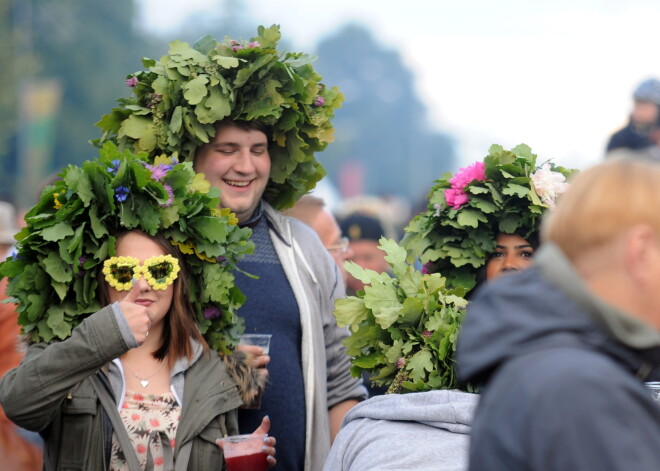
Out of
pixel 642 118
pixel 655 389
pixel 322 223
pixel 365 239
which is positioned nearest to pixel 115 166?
pixel 655 389

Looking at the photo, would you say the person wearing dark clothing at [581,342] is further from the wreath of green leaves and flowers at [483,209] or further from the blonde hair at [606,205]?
the wreath of green leaves and flowers at [483,209]

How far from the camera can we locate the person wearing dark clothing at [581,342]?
7.13 ft

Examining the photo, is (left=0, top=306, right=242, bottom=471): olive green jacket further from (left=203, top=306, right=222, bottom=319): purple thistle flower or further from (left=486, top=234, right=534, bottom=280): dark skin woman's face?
(left=486, top=234, right=534, bottom=280): dark skin woman's face

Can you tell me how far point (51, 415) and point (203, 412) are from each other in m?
0.57

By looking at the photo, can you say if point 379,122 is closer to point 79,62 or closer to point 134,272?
point 79,62

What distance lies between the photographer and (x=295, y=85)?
5383 millimetres

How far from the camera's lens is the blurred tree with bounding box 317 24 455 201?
360 feet

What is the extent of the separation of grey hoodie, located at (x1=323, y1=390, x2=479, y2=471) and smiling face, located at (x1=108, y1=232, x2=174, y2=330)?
846 mm

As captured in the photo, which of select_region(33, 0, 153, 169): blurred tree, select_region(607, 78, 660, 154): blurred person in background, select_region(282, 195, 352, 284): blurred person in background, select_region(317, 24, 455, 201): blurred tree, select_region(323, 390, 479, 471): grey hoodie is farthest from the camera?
select_region(317, 24, 455, 201): blurred tree

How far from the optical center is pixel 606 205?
7.45ft

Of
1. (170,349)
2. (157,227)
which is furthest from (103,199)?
(170,349)

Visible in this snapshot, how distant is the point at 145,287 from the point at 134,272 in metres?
0.07

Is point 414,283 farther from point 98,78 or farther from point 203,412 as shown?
point 98,78

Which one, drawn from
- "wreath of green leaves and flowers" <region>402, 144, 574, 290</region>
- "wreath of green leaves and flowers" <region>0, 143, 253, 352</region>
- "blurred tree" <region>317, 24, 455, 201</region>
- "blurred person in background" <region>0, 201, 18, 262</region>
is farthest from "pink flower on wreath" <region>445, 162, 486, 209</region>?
"blurred tree" <region>317, 24, 455, 201</region>
